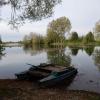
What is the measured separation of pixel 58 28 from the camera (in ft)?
323

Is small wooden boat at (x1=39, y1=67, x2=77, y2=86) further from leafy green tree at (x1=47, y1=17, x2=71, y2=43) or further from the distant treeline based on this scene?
leafy green tree at (x1=47, y1=17, x2=71, y2=43)

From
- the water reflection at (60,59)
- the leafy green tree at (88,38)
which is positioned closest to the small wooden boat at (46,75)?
the water reflection at (60,59)

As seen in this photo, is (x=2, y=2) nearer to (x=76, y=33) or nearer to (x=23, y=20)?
(x=23, y=20)

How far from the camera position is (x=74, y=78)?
22.2m

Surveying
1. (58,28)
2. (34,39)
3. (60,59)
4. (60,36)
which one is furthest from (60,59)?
(34,39)

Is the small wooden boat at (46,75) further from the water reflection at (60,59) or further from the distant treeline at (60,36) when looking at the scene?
the distant treeline at (60,36)

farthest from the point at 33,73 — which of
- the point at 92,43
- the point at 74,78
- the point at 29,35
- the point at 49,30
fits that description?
the point at 29,35

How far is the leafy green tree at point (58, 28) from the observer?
319 ft

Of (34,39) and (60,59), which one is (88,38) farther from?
(60,59)

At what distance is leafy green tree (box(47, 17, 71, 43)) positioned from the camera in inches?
3826

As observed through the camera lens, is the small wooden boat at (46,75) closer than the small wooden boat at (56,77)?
No

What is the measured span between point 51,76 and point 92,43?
312 feet

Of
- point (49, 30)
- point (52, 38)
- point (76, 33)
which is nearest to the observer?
point (49, 30)

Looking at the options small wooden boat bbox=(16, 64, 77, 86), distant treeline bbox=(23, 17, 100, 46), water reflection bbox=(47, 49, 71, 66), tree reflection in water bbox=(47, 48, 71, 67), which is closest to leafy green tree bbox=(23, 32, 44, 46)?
distant treeline bbox=(23, 17, 100, 46)
